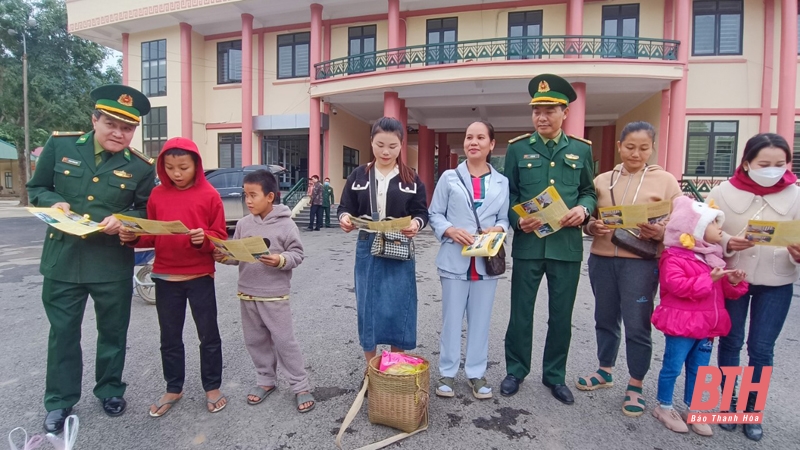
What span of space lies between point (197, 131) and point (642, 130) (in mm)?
18940

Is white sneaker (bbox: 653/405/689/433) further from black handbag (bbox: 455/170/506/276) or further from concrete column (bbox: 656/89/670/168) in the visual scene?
concrete column (bbox: 656/89/670/168)

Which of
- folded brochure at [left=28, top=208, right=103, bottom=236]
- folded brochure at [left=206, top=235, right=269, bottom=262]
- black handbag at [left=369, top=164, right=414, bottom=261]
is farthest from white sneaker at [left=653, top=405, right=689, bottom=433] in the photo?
folded brochure at [left=28, top=208, right=103, bottom=236]

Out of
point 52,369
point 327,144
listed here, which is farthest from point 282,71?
point 52,369

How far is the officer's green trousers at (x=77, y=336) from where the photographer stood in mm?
2512

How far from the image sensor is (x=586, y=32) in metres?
14.7

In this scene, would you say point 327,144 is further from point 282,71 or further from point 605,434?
point 605,434

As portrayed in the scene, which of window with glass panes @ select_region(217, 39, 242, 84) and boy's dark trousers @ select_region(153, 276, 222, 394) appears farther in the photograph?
window with glass panes @ select_region(217, 39, 242, 84)

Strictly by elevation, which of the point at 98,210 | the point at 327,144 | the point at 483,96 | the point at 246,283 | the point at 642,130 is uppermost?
the point at 483,96

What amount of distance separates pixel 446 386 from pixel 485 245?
105 centimetres

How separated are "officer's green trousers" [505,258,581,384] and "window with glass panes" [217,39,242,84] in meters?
18.3

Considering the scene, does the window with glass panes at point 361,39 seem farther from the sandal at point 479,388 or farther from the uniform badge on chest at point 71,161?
the sandal at point 479,388

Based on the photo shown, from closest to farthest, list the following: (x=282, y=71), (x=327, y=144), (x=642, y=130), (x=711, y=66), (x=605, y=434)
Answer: (x=605, y=434) < (x=642, y=130) < (x=711, y=66) < (x=327, y=144) < (x=282, y=71)

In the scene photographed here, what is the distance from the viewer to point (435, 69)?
13039 millimetres

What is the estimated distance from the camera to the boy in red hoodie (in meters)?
2.56
